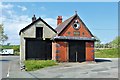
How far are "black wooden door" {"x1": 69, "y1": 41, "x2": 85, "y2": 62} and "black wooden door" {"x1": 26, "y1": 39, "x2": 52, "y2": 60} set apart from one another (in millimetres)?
4003

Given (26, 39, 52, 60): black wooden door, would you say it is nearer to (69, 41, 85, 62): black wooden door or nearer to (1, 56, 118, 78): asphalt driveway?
(69, 41, 85, 62): black wooden door

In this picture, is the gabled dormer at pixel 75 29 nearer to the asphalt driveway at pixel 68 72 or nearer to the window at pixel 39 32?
the window at pixel 39 32

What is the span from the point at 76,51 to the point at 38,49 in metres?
5.32

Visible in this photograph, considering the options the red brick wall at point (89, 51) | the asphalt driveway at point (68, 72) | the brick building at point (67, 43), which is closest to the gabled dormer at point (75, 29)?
the brick building at point (67, 43)

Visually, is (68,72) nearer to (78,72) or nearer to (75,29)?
(78,72)

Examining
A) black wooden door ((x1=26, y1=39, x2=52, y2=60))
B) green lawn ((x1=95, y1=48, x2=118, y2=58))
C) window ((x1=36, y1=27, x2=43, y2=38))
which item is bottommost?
green lawn ((x1=95, y1=48, x2=118, y2=58))

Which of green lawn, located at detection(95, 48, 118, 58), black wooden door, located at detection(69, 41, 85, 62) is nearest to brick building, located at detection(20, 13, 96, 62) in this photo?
black wooden door, located at detection(69, 41, 85, 62)

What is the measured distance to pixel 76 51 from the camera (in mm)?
31250

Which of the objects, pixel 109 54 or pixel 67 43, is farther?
pixel 109 54

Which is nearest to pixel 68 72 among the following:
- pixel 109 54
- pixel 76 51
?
pixel 76 51

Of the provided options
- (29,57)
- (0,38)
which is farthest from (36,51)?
(0,38)

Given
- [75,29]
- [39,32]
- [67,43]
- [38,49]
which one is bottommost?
[38,49]

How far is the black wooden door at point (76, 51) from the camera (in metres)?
31.2

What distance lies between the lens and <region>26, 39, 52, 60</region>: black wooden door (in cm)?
3359
